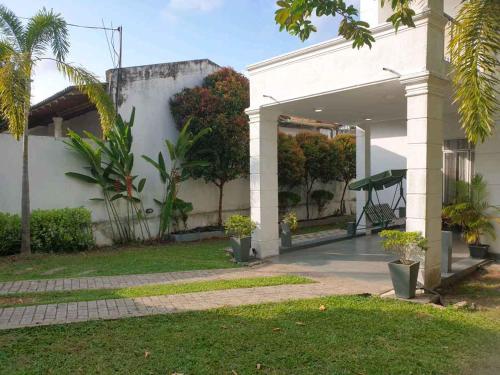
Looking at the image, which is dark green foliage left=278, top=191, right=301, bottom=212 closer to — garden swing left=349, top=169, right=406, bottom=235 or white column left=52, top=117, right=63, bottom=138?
garden swing left=349, top=169, right=406, bottom=235

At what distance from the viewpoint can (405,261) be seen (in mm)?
6164

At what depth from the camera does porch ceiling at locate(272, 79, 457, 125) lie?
7820 millimetres

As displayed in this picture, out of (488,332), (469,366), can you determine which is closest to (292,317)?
(469,366)

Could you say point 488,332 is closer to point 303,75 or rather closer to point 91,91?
point 303,75

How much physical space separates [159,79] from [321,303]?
9.28 meters

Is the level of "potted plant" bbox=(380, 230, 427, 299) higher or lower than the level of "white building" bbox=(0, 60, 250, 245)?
lower

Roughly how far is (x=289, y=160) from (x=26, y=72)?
878cm

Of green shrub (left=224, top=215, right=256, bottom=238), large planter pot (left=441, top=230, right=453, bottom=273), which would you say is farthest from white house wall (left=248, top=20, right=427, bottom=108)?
large planter pot (left=441, top=230, right=453, bottom=273)

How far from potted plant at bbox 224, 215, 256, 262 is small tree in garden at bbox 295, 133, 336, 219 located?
24.3ft

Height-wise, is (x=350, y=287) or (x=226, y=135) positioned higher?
(x=226, y=135)

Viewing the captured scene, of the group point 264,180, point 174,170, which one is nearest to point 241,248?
point 264,180

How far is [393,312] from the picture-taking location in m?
5.25

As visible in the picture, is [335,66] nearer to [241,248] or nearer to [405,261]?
[405,261]

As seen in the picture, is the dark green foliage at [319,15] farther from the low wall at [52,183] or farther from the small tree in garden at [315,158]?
the small tree in garden at [315,158]
